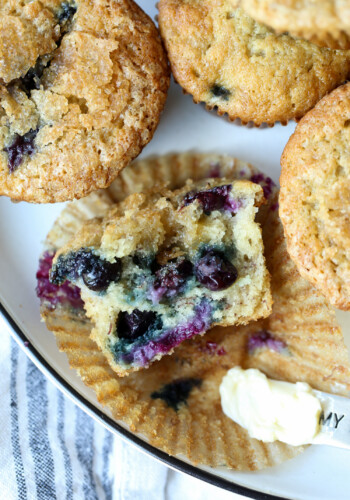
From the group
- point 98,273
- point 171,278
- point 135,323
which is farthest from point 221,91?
point 135,323

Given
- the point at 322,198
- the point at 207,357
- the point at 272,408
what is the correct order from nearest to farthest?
the point at 322,198 → the point at 272,408 → the point at 207,357

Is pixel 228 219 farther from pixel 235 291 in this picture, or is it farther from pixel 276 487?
pixel 276 487

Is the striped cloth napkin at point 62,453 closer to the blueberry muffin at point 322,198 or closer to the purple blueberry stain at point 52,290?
the purple blueberry stain at point 52,290

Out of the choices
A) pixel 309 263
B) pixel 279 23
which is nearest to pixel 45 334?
pixel 309 263

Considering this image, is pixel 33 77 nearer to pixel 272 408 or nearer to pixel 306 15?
pixel 306 15

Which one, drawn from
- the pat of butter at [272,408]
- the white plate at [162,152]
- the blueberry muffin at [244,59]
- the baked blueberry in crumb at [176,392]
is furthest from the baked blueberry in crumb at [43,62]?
the pat of butter at [272,408]

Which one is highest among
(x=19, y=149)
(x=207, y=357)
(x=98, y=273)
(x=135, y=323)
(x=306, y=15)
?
(x=306, y=15)
